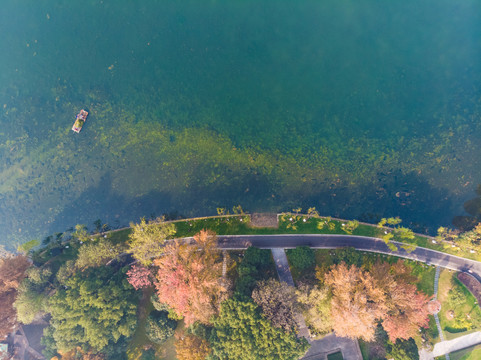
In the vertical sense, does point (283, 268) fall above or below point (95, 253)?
below

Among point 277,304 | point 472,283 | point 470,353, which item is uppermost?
point 277,304

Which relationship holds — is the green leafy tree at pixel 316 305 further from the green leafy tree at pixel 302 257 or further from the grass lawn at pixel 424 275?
the grass lawn at pixel 424 275

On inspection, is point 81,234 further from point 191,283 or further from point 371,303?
point 371,303

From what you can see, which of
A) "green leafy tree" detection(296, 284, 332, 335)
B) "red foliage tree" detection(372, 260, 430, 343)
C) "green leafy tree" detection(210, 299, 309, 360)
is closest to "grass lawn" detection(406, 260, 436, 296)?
"red foliage tree" detection(372, 260, 430, 343)

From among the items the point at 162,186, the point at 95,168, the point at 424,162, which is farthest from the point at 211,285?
the point at 424,162

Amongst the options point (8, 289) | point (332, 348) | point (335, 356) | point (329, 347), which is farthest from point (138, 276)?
point (335, 356)

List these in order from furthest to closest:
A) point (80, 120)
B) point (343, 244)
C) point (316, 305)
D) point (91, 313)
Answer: point (80, 120), point (343, 244), point (91, 313), point (316, 305)

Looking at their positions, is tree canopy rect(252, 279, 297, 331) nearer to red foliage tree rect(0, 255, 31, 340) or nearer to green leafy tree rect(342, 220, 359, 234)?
green leafy tree rect(342, 220, 359, 234)
